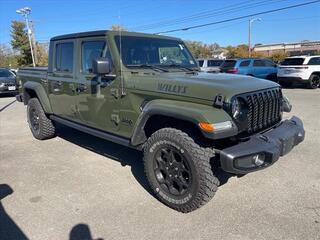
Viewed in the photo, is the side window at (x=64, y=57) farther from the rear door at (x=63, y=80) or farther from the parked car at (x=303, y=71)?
the parked car at (x=303, y=71)

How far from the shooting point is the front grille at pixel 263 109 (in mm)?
3477

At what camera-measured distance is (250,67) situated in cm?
1688

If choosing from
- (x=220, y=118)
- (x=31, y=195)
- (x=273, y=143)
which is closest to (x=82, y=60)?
(x=31, y=195)

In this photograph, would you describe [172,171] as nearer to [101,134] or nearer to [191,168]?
[191,168]

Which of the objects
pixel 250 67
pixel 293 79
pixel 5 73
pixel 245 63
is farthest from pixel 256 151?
pixel 5 73

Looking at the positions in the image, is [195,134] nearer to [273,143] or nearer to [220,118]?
[220,118]

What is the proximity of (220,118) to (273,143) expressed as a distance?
2.31 feet

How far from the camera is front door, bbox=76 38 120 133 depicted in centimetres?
429

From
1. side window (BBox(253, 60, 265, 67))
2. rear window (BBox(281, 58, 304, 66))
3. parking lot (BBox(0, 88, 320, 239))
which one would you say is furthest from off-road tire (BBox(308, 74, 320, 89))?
parking lot (BBox(0, 88, 320, 239))

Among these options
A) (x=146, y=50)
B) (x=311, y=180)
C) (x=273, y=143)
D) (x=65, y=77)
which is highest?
(x=146, y=50)

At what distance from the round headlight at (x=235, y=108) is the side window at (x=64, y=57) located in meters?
2.93

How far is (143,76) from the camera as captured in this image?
4.03 metres

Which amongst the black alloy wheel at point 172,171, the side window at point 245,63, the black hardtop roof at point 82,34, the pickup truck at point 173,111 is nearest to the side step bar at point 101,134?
the pickup truck at point 173,111

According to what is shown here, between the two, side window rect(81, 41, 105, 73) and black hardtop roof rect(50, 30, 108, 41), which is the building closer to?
black hardtop roof rect(50, 30, 108, 41)
